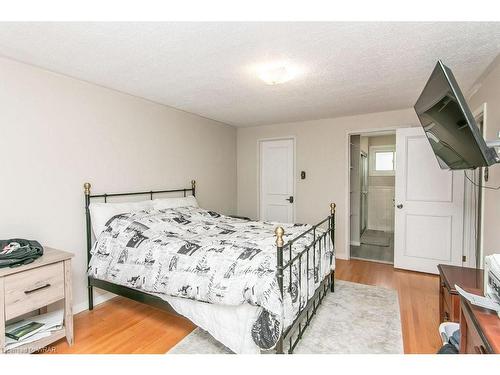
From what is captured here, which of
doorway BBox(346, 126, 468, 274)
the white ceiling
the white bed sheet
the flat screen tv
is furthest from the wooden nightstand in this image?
doorway BBox(346, 126, 468, 274)

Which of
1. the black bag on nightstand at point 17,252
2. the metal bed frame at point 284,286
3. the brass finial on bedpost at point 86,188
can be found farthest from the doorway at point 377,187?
the black bag on nightstand at point 17,252

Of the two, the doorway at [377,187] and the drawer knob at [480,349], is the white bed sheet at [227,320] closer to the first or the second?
the drawer knob at [480,349]

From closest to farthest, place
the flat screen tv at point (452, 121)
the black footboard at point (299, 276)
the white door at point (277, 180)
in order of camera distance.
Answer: the flat screen tv at point (452, 121) → the black footboard at point (299, 276) → the white door at point (277, 180)

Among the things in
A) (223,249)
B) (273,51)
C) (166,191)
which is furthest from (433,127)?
(166,191)

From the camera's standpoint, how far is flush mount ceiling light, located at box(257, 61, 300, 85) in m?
2.21

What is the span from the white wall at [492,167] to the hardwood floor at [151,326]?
0.82m

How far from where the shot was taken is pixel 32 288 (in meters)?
1.82

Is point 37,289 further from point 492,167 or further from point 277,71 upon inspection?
point 492,167

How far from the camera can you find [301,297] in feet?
6.62

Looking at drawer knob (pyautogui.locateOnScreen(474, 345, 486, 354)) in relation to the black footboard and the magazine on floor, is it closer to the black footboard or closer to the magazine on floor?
the black footboard

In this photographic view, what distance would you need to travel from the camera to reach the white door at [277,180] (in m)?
4.68

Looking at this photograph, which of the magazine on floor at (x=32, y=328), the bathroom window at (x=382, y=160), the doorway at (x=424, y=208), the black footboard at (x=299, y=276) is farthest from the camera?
the bathroom window at (x=382, y=160)

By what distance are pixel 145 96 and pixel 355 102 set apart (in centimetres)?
248

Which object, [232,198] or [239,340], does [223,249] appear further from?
[232,198]
